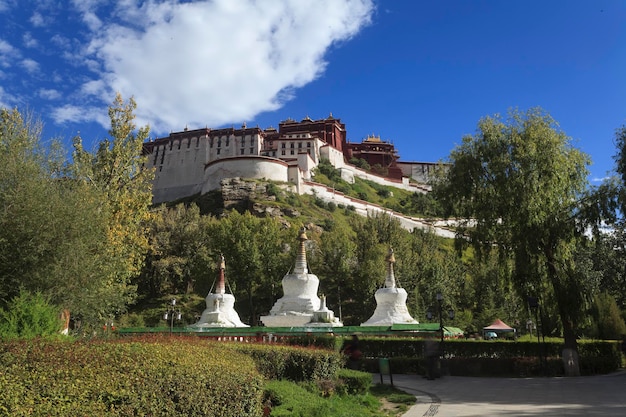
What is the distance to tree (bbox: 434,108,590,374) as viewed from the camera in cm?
1814

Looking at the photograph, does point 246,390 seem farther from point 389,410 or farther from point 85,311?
point 85,311

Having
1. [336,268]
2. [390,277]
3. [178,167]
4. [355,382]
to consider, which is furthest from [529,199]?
[178,167]

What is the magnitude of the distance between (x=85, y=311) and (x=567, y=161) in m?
17.0

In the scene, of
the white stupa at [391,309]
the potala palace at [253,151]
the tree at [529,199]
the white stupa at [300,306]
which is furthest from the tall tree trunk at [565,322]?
the potala palace at [253,151]

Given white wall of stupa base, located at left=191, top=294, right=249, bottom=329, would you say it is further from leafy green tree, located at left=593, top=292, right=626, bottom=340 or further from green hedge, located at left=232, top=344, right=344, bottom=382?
leafy green tree, located at left=593, top=292, right=626, bottom=340

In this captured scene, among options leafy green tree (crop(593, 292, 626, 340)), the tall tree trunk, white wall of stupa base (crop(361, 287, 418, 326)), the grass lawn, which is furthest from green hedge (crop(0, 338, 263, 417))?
leafy green tree (crop(593, 292, 626, 340))

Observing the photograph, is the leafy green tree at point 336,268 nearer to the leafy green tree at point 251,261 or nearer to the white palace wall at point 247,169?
the leafy green tree at point 251,261

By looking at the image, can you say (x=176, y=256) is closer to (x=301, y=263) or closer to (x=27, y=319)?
(x=301, y=263)

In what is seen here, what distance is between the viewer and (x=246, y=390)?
6973mm

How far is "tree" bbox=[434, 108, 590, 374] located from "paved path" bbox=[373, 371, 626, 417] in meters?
3.39

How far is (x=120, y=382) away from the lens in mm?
5391

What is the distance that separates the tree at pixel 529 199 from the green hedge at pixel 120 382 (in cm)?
1409

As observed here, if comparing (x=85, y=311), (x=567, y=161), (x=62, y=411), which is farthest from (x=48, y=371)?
(x=567, y=161)

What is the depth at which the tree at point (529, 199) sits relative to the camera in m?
18.1
